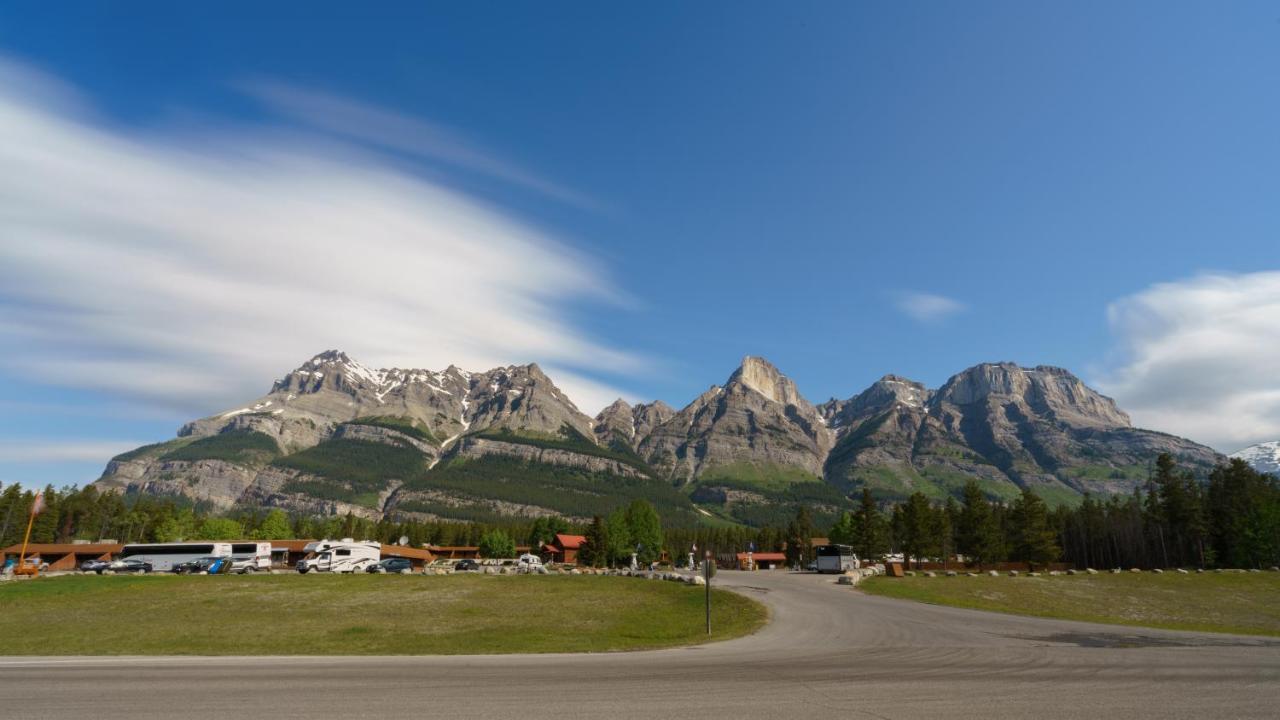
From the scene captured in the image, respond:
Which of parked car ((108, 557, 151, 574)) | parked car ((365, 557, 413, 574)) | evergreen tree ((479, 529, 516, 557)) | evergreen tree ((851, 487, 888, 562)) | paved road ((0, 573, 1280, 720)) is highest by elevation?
evergreen tree ((851, 487, 888, 562))

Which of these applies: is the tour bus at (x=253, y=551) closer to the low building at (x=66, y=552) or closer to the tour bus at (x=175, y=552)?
the tour bus at (x=175, y=552)

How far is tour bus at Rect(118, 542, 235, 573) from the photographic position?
79875mm

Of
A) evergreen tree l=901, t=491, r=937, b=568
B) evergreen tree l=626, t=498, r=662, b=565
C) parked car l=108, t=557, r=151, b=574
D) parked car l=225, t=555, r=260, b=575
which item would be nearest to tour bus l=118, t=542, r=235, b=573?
parked car l=225, t=555, r=260, b=575

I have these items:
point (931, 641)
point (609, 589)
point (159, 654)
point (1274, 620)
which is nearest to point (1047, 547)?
point (1274, 620)

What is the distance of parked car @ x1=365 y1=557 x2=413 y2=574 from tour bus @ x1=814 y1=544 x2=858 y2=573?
179 ft

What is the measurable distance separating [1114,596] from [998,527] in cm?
5352

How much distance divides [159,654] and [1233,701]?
36875 mm

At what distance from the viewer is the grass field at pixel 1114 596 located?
50781 mm

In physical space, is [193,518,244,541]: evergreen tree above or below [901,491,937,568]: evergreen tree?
below

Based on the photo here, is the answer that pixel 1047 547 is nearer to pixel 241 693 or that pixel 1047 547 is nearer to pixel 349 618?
pixel 349 618

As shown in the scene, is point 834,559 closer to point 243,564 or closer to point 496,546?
point 243,564

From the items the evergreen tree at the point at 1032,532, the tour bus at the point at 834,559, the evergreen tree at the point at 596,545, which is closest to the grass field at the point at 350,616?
the tour bus at the point at 834,559

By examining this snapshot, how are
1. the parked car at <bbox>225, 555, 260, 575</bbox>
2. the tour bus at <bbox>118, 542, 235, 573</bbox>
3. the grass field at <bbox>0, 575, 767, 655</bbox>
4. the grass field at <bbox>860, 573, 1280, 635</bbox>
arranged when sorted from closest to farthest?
the grass field at <bbox>0, 575, 767, 655</bbox>
the grass field at <bbox>860, 573, 1280, 635</bbox>
the parked car at <bbox>225, 555, 260, 575</bbox>
the tour bus at <bbox>118, 542, 235, 573</bbox>

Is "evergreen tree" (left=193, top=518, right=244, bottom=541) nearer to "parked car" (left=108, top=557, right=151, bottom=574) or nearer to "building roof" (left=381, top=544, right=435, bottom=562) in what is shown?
"building roof" (left=381, top=544, right=435, bottom=562)
